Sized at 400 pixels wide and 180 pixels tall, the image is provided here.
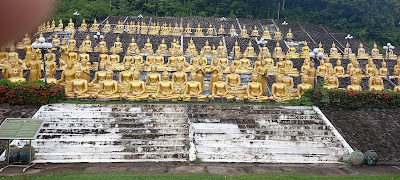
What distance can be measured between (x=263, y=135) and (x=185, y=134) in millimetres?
2287

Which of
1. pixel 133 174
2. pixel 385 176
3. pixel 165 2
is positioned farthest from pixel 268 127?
pixel 165 2

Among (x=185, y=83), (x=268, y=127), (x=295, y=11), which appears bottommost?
(x=268, y=127)

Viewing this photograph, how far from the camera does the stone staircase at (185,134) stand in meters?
9.97

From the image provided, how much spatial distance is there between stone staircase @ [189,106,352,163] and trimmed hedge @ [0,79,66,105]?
4.65 meters

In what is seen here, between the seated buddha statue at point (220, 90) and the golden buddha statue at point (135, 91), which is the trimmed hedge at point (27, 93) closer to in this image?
the golden buddha statue at point (135, 91)

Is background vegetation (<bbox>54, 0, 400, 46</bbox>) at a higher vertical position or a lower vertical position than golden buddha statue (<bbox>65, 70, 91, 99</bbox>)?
higher

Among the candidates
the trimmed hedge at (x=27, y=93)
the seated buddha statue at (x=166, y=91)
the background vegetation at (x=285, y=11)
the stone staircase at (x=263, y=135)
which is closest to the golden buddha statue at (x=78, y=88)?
the trimmed hedge at (x=27, y=93)

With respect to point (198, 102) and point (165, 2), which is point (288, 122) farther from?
point (165, 2)

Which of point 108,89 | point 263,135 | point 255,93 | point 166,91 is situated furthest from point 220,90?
point 108,89

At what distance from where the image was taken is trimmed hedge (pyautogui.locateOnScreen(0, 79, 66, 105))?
11.7 m

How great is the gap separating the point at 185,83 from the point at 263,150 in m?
4.91

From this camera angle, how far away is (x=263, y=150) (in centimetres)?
1041

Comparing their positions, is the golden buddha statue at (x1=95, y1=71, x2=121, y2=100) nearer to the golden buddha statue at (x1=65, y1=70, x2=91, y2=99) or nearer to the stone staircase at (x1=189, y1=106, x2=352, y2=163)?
the golden buddha statue at (x1=65, y1=70, x2=91, y2=99)

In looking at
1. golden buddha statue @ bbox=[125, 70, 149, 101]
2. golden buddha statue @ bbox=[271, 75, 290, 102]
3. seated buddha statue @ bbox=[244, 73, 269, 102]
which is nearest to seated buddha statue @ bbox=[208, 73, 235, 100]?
seated buddha statue @ bbox=[244, 73, 269, 102]
